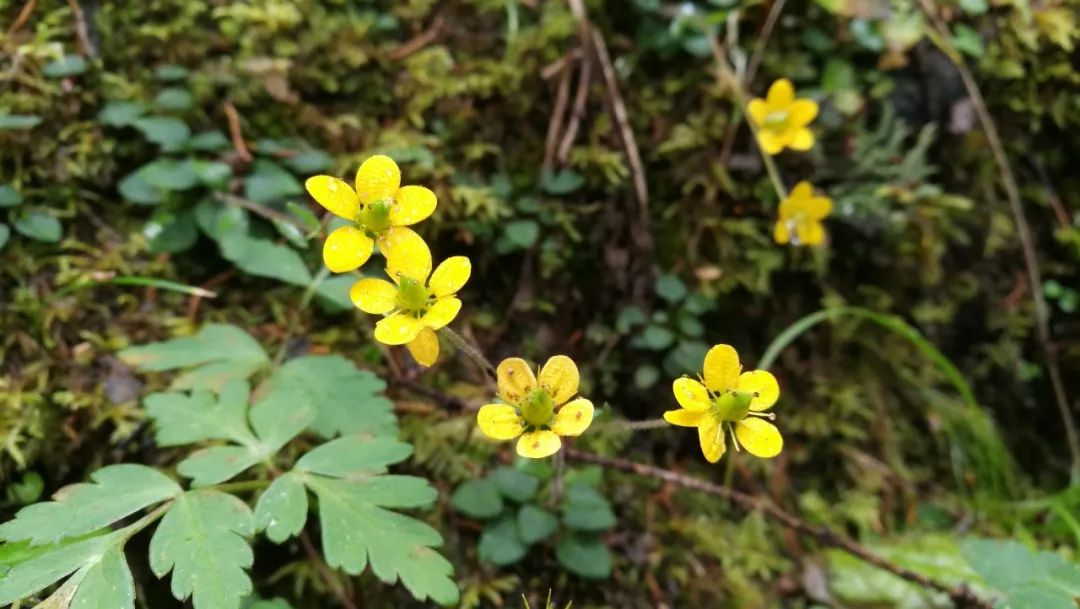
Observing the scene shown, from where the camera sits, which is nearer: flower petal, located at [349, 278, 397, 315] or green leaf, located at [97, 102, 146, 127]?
flower petal, located at [349, 278, 397, 315]

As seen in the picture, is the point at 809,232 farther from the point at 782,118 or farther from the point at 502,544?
the point at 502,544

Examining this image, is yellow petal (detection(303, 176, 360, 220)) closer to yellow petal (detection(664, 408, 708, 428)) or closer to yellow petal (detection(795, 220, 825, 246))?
yellow petal (detection(664, 408, 708, 428))

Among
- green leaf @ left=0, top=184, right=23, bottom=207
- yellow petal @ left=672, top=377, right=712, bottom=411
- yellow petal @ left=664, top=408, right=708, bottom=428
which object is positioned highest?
yellow petal @ left=672, top=377, right=712, bottom=411

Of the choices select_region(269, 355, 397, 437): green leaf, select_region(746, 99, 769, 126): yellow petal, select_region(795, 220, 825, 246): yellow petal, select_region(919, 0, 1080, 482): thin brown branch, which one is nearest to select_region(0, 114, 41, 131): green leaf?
select_region(269, 355, 397, 437): green leaf

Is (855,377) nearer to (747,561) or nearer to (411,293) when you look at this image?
(747,561)

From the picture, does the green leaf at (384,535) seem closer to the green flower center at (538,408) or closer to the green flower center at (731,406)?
the green flower center at (538,408)
